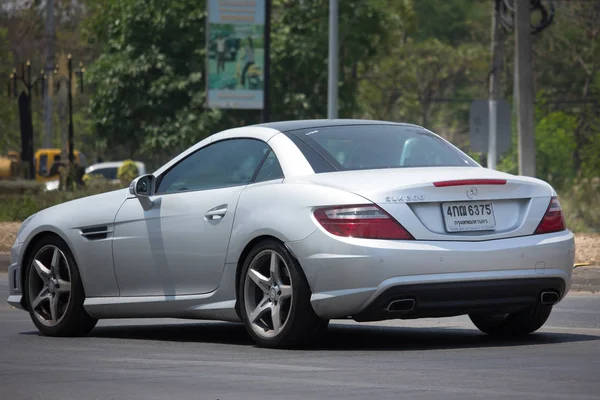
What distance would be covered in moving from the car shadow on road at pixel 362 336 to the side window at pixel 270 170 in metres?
1.05

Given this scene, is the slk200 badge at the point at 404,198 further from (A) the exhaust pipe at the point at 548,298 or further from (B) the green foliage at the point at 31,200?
(B) the green foliage at the point at 31,200

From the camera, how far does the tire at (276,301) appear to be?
8.90m

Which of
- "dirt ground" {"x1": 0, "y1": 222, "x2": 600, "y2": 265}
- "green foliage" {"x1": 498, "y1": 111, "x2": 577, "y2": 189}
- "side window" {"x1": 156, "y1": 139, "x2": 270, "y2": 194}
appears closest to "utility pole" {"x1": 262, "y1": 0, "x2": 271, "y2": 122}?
"dirt ground" {"x1": 0, "y1": 222, "x2": 600, "y2": 265}

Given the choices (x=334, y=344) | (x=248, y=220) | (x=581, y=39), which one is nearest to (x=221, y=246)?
(x=248, y=220)

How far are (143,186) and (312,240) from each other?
175 centimetres

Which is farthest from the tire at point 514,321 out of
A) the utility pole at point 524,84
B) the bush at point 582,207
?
the utility pole at point 524,84

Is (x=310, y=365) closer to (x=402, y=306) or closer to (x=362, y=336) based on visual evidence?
(x=402, y=306)

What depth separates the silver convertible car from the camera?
344 inches

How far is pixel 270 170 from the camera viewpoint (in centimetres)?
955

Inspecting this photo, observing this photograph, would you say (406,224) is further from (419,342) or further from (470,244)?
(419,342)

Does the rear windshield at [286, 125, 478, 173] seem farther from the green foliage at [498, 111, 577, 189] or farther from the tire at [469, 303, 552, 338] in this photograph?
the green foliage at [498, 111, 577, 189]

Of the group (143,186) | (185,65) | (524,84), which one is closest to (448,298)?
(143,186)

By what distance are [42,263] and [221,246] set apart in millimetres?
1830

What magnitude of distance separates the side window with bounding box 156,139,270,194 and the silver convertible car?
0.01 m
